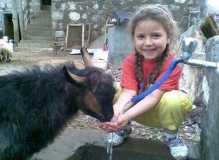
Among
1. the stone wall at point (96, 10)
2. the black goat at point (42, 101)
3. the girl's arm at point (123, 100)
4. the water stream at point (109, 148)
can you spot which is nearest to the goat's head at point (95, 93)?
the black goat at point (42, 101)

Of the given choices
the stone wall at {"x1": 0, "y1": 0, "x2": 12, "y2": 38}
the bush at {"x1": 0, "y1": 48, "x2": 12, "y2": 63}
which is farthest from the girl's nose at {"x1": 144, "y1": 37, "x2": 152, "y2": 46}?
the stone wall at {"x1": 0, "y1": 0, "x2": 12, "y2": 38}

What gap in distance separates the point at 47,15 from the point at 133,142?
40.7 ft

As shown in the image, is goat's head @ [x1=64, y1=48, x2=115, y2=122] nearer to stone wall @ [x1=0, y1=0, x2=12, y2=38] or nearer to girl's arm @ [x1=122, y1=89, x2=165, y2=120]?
girl's arm @ [x1=122, y1=89, x2=165, y2=120]

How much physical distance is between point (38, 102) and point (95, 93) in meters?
0.43

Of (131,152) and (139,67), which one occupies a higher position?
(139,67)

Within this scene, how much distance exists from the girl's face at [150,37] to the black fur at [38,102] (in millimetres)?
372

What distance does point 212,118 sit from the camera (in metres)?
3.14

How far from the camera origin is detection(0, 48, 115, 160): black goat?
10.4ft

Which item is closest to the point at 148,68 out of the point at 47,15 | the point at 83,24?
the point at 83,24

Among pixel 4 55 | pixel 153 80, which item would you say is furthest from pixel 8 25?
pixel 153 80

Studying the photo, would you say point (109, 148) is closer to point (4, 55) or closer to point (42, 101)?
point (42, 101)

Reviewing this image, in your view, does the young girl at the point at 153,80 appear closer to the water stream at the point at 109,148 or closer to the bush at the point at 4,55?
the water stream at the point at 109,148

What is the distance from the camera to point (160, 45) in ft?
11.1

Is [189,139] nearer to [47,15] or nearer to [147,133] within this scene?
[147,133]
